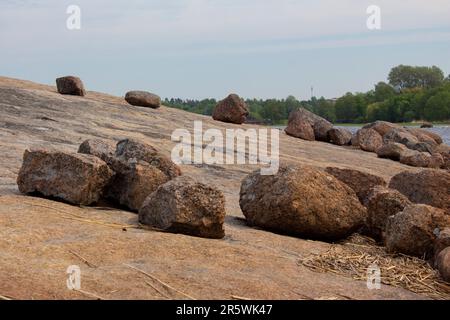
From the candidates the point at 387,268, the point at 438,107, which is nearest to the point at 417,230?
the point at 387,268

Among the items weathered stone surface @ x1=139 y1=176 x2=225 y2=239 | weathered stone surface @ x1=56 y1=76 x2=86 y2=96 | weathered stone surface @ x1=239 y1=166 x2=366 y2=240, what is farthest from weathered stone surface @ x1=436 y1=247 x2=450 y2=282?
weathered stone surface @ x1=56 y1=76 x2=86 y2=96

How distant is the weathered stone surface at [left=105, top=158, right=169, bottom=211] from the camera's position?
1001cm

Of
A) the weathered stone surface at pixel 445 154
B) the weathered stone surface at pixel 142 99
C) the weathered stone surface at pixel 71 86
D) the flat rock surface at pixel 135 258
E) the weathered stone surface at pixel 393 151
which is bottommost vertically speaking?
the weathered stone surface at pixel 445 154

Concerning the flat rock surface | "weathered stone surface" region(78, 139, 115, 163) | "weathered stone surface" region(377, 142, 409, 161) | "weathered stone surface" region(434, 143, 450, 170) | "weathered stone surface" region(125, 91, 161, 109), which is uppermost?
"weathered stone surface" region(125, 91, 161, 109)

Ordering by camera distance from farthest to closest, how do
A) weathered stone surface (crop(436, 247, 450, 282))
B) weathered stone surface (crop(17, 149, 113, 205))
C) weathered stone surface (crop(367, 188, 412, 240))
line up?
1. weathered stone surface (crop(367, 188, 412, 240))
2. weathered stone surface (crop(17, 149, 113, 205))
3. weathered stone surface (crop(436, 247, 450, 282))

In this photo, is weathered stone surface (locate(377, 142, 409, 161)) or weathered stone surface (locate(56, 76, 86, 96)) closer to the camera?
weathered stone surface (locate(377, 142, 409, 161))

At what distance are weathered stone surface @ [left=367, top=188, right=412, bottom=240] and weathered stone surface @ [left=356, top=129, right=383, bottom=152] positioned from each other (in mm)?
17969

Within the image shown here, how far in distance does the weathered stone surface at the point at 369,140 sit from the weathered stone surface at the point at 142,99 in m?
8.27

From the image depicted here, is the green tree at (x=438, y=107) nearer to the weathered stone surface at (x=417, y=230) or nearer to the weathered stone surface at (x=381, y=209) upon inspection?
the weathered stone surface at (x=381, y=209)

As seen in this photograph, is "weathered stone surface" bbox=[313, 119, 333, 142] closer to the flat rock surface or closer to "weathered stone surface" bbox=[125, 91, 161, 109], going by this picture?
"weathered stone surface" bbox=[125, 91, 161, 109]

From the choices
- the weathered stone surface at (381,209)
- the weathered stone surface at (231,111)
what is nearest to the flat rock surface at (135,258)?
the weathered stone surface at (381,209)

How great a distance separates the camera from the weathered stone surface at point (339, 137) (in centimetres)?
2956

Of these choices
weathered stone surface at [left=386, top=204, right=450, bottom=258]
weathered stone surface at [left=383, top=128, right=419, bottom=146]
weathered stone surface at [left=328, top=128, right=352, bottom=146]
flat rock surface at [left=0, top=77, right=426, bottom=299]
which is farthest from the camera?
weathered stone surface at [left=328, top=128, right=352, bottom=146]
